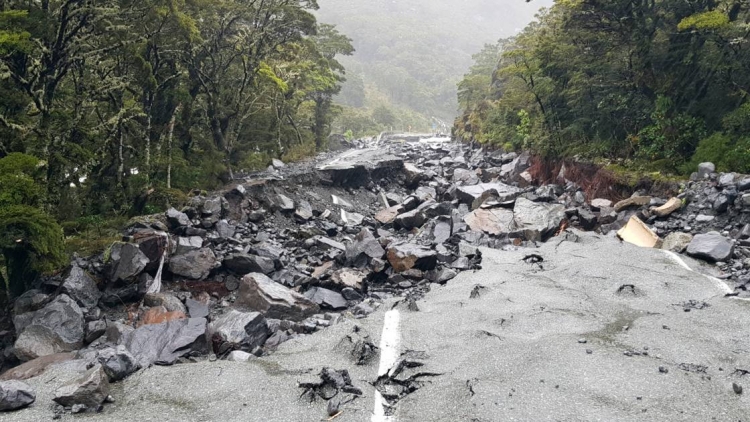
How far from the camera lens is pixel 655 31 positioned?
1567 cm

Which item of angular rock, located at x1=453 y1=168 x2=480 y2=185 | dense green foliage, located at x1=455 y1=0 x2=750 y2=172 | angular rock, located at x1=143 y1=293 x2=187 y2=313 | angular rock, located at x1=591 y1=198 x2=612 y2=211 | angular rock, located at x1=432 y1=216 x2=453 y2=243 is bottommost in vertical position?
angular rock, located at x1=143 y1=293 x2=187 y2=313

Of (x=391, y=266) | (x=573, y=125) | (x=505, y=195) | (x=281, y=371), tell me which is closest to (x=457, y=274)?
(x=391, y=266)

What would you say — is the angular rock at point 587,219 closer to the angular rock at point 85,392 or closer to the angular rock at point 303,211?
the angular rock at point 303,211

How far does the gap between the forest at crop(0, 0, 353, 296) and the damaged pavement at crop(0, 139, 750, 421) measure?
154cm

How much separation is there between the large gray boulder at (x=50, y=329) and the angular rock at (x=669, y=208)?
14.3m

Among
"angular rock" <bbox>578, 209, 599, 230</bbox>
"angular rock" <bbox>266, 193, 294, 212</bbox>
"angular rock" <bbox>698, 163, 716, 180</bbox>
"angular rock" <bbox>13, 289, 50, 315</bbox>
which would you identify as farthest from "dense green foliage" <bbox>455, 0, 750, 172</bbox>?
"angular rock" <bbox>13, 289, 50, 315</bbox>

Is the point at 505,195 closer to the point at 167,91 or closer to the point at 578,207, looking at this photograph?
the point at 578,207

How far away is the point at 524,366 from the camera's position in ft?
19.6

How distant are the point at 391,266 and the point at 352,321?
3.72 metres

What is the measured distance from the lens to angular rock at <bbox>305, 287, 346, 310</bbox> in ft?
33.2

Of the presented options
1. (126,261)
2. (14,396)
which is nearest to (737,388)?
(14,396)

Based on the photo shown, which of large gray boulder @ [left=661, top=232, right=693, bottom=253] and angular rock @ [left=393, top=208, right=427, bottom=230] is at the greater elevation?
large gray boulder @ [left=661, top=232, right=693, bottom=253]

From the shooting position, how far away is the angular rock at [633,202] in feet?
43.7

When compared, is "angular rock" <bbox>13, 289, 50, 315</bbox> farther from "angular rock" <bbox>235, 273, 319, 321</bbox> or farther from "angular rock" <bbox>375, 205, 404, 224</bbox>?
"angular rock" <bbox>375, 205, 404, 224</bbox>
